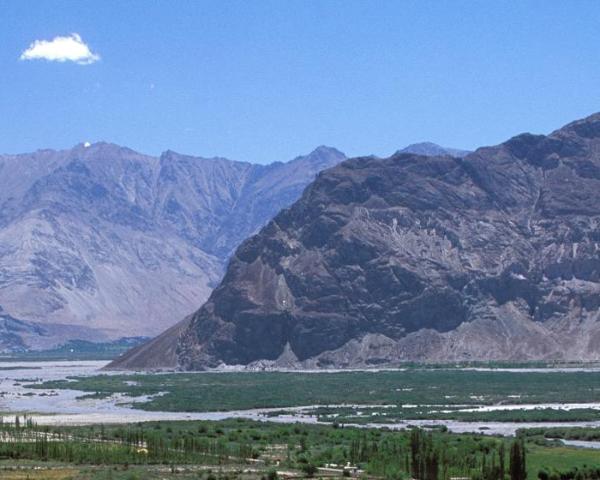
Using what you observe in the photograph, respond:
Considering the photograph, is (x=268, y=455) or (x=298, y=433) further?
(x=298, y=433)

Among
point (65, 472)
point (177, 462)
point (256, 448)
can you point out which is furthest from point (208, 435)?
point (65, 472)

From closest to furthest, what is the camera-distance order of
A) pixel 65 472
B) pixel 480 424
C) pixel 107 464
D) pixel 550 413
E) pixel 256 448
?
pixel 65 472, pixel 107 464, pixel 256 448, pixel 480 424, pixel 550 413

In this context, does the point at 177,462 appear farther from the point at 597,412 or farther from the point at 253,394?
the point at 253,394

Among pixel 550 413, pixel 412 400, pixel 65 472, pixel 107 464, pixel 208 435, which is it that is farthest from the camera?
pixel 412 400

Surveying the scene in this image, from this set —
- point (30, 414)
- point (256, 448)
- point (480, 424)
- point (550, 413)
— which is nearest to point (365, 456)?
point (256, 448)

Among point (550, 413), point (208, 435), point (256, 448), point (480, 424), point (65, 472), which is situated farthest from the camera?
point (550, 413)

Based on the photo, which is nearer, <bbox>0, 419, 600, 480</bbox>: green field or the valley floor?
<bbox>0, 419, 600, 480</bbox>: green field

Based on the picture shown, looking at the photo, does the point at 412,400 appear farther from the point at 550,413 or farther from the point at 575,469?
the point at 575,469

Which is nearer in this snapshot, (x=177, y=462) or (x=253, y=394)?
(x=177, y=462)

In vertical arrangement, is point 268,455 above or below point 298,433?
below

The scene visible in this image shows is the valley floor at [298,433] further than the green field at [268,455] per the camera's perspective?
Yes
